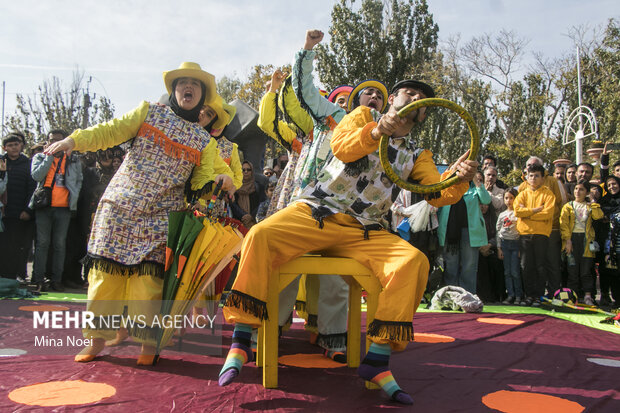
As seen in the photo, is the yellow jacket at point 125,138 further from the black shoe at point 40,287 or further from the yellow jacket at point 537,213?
the yellow jacket at point 537,213

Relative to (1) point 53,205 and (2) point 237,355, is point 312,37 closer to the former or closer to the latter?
(2) point 237,355

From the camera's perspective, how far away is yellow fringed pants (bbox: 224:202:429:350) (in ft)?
8.04

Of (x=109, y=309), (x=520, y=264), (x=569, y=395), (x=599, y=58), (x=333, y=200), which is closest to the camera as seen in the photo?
(x=569, y=395)

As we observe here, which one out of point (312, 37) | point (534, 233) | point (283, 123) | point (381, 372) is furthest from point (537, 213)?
point (381, 372)

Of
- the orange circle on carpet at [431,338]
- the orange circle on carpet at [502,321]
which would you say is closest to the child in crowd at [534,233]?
the orange circle on carpet at [502,321]

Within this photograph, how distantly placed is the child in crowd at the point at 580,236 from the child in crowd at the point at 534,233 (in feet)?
1.03

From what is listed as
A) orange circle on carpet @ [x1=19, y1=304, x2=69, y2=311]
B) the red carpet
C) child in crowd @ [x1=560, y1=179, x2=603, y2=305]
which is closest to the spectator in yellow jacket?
child in crowd @ [x1=560, y1=179, x2=603, y2=305]

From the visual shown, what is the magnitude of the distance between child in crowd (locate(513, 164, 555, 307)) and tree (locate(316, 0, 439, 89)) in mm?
17616

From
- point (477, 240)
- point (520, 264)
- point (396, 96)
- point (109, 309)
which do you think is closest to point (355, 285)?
point (396, 96)

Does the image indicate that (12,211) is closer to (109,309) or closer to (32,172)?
(32,172)

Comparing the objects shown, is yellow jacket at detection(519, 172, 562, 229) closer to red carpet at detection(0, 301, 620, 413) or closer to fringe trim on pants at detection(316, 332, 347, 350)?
red carpet at detection(0, 301, 620, 413)

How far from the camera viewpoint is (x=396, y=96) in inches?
117

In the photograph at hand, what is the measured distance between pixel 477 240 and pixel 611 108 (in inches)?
801

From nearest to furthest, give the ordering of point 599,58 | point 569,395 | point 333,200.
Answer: point 569,395, point 333,200, point 599,58
